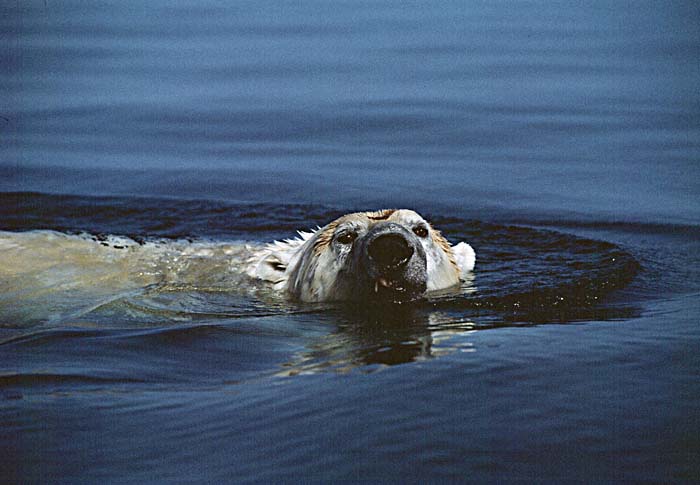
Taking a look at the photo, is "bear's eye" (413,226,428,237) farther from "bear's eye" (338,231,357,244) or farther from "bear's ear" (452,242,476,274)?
"bear's ear" (452,242,476,274)

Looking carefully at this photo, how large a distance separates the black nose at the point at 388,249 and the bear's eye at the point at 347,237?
44 cm

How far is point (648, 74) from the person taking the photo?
1661cm

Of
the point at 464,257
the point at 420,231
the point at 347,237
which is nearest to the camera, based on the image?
the point at 347,237

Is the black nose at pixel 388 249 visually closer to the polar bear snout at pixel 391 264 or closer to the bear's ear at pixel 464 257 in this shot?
the polar bear snout at pixel 391 264

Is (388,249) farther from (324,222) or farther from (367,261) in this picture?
(324,222)

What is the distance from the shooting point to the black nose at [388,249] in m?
6.46

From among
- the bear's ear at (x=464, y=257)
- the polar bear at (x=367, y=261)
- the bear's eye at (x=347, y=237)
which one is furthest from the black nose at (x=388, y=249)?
the bear's ear at (x=464, y=257)

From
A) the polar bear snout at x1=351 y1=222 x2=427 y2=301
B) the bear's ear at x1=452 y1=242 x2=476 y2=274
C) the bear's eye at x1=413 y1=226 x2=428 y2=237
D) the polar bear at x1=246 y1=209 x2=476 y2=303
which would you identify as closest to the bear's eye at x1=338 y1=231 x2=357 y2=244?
the polar bear at x1=246 y1=209 x2=476 y2=303

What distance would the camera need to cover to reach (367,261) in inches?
257

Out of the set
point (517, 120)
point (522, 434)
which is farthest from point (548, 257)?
point (517, 120)

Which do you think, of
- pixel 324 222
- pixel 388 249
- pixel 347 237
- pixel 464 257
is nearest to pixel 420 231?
pixel 347 237

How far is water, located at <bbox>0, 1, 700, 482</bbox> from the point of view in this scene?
14.2 ft

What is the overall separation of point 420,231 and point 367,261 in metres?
0.64

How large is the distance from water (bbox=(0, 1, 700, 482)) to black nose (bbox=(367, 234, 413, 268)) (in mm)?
311
